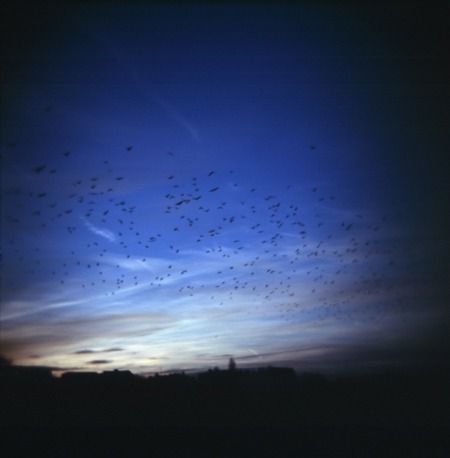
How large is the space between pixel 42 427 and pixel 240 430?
21.6ft

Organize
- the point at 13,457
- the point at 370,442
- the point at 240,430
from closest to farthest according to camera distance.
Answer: the point at 13,457 → the point at 370,442 → the point at 240,430

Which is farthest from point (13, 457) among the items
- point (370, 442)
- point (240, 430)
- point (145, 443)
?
point (370, 442)

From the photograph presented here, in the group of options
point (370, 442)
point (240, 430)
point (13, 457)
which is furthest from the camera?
point (240, 430)

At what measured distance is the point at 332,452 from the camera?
1045 centimetres

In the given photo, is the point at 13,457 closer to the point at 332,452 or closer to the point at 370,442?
the point at 332,452

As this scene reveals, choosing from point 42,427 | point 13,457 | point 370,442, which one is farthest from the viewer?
point 42,427

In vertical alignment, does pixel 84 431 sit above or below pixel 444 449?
above

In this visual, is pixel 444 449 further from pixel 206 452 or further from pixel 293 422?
pixel 206 452

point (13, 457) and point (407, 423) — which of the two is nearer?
point (13, 457)

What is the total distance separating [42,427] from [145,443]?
4.67 m

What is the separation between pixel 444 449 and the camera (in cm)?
1044

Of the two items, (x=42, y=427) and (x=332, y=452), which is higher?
(x=42, y=427)

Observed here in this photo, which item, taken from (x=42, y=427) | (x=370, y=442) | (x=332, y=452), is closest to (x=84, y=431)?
(x=42, y=427)

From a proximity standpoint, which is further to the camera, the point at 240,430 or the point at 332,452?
the point at 240,430
